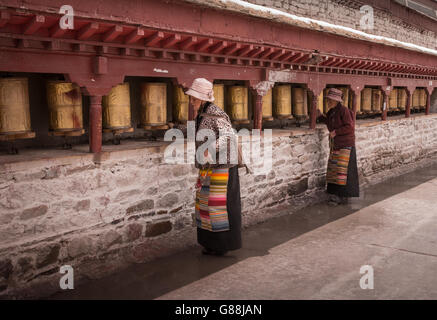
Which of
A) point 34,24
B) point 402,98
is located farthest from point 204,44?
point 402,98

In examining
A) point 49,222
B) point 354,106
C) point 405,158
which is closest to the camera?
point 49,222

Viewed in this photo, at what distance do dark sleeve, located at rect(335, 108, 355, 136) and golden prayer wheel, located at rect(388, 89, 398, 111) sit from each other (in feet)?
16.3

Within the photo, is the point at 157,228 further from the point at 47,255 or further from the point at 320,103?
the point at 320,103

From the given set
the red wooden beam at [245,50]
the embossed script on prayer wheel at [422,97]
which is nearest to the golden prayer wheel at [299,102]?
the red wooden beam at [245,50]

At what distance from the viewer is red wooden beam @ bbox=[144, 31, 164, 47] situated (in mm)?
4562

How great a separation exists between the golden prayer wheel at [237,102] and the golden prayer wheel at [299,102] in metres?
1.67

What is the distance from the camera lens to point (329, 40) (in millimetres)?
7379

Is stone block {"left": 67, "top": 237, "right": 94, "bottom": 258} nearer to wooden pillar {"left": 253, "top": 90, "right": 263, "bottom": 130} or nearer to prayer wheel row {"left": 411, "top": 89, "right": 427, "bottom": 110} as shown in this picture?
wooden pillar {"left": 253, "top": 90, "right": 263, "bottom": 130}

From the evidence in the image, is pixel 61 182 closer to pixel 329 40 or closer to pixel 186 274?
pixel 186 274

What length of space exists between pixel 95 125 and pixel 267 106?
351 cm

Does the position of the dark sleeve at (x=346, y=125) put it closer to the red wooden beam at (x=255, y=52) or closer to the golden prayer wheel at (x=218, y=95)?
the red wooden beam at (x=255, y=52)

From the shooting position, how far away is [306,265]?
4676mm
